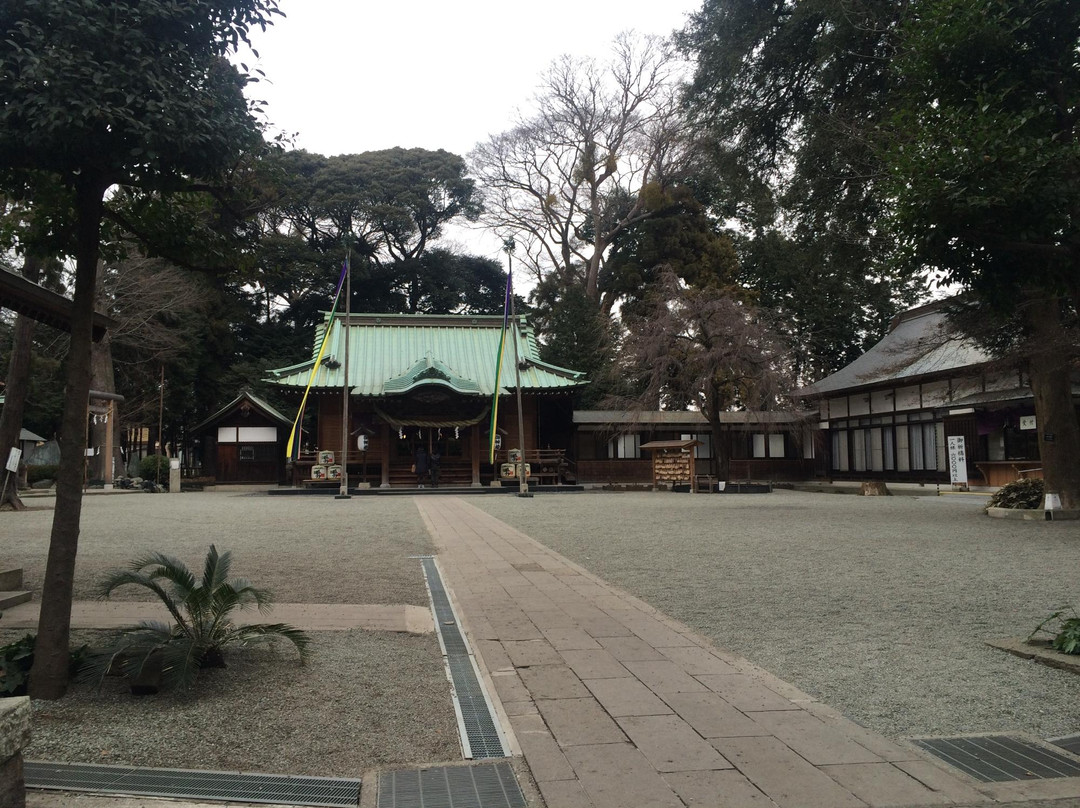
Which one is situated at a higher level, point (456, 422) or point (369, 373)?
point (369, 373)

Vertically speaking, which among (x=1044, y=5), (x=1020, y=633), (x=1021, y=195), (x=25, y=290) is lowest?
(x=1020, y=633)

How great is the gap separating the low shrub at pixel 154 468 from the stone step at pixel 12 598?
25.4 meters

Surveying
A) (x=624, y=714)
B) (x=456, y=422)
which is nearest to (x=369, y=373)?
(x=456, y=422)

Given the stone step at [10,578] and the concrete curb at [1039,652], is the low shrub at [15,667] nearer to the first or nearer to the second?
the stone step at [10,578]

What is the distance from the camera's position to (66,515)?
4109 mm

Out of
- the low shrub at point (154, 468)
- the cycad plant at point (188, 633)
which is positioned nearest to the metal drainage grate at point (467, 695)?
the cycad plant at point (188, 633)

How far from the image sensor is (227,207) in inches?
212

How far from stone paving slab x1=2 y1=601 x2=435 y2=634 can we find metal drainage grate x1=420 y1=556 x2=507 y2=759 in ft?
0.51

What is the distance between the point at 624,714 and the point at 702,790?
34.8 inches

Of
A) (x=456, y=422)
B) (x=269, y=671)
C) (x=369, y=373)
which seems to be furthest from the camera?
(x=369, y=373)

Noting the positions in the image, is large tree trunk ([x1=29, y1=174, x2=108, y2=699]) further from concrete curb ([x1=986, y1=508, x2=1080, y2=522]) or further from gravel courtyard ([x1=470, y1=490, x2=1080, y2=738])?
concrete curb ([x1=986, y1=508, x2=1080, y2=522])

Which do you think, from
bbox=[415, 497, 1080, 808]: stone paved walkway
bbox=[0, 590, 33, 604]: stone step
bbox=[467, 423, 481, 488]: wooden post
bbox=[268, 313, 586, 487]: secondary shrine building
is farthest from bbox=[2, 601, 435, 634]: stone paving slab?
bbox=[467, 423, 481, 488]: wooden post

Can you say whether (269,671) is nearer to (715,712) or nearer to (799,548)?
(715,712)

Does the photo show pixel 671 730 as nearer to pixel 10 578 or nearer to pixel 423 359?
pixel 10 578
